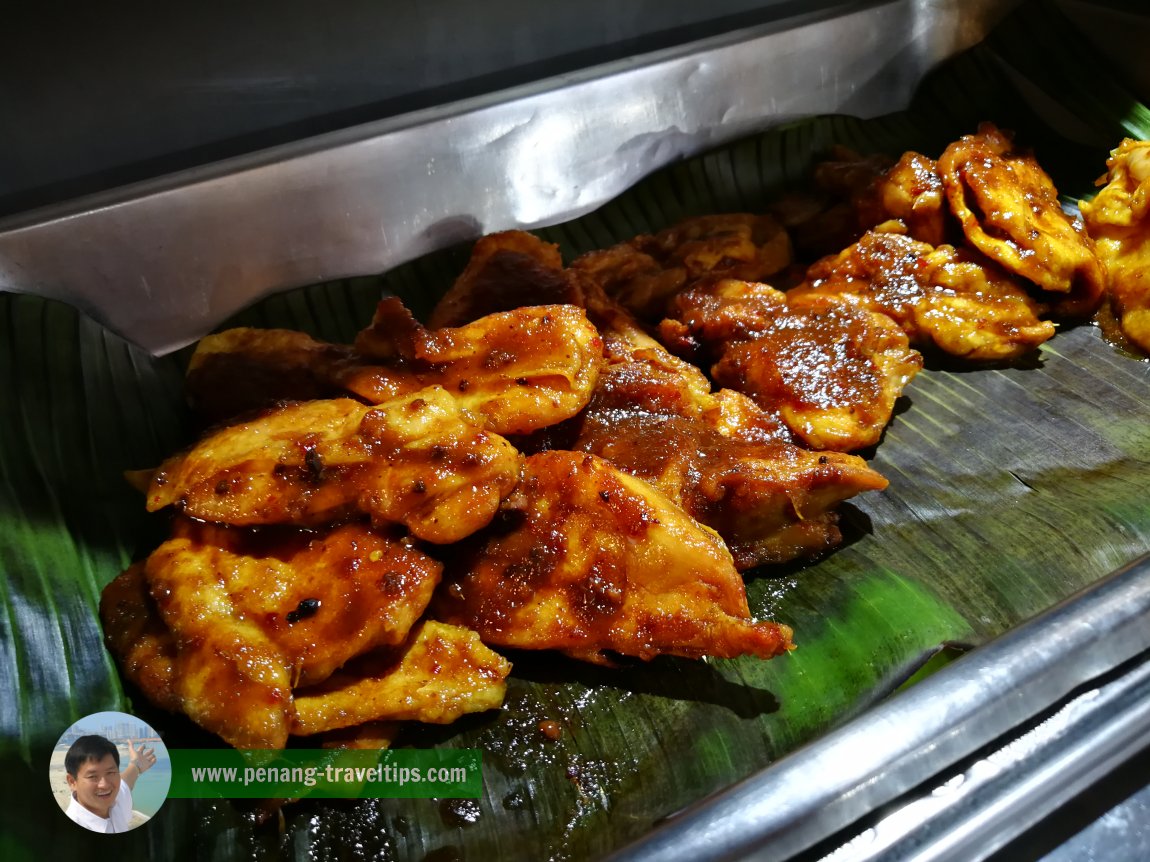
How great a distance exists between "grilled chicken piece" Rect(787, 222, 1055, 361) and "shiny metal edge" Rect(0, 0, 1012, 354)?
0.99 m

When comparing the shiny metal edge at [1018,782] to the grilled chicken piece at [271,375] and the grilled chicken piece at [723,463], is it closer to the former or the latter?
the grilled chicken piece at [723,463]

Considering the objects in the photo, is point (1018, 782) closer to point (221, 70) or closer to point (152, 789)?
point (152, 789)

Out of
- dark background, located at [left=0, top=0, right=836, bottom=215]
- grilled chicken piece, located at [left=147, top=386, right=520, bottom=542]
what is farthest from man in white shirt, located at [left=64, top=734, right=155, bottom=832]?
dark background, located at [left=0, top=0, right=836, bottom=215]

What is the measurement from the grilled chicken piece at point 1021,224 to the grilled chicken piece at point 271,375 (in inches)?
96.3

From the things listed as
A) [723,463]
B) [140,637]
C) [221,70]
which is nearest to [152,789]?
[140,637]

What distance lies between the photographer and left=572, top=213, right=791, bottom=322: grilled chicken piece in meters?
3.08

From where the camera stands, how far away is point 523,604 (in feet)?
6.25

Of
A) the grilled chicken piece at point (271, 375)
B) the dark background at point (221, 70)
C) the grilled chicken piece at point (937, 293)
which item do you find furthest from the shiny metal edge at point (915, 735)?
the dark background at point (221, 70)

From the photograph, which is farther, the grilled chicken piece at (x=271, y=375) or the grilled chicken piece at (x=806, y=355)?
the grilled chicken piece at (x=806, y=355)

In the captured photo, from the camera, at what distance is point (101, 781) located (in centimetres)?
155

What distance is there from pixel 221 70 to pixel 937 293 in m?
2.77

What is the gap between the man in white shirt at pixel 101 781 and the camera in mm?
1491

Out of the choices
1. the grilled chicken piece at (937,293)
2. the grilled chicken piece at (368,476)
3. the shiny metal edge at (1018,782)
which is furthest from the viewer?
the grilled chicken piece at (937,293)

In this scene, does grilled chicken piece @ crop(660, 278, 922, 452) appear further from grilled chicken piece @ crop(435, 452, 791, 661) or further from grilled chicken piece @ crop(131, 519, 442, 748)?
grilled chicken piece @ crop(131, 519, 442, 748)
